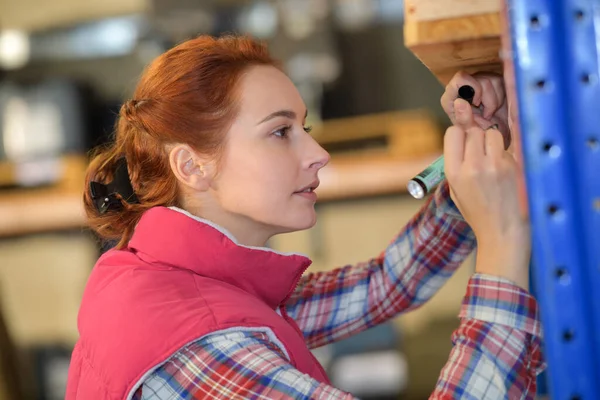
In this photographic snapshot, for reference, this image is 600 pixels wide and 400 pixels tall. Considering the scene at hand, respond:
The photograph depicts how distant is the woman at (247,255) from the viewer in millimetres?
676

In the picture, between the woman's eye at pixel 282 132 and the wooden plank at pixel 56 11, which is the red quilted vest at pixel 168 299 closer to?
the woman's eye at pixel 282 132

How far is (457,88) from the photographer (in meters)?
0.88

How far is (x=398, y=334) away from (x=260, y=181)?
1.74 metres

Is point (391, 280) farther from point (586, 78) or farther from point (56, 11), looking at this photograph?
point (56, 11)

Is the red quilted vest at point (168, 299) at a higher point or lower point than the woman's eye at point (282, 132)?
lower

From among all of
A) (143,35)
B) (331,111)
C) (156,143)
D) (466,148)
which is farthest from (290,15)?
(466,148)

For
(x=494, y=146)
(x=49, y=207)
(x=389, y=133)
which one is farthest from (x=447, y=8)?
(x=49, y=207)

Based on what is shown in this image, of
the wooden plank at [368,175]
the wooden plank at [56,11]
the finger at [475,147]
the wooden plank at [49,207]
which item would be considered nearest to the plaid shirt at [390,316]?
the finger at [475,147]

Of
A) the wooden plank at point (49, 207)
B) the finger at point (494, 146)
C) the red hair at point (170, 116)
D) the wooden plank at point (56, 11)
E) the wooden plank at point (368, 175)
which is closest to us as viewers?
the finger at point (494, 146)

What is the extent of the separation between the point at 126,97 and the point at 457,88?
220 centimetres

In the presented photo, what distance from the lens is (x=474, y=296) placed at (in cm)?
69


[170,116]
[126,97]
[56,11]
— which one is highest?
[56,11]

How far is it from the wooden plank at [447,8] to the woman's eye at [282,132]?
14.2 inches

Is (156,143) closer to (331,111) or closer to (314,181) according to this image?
(314,181)
